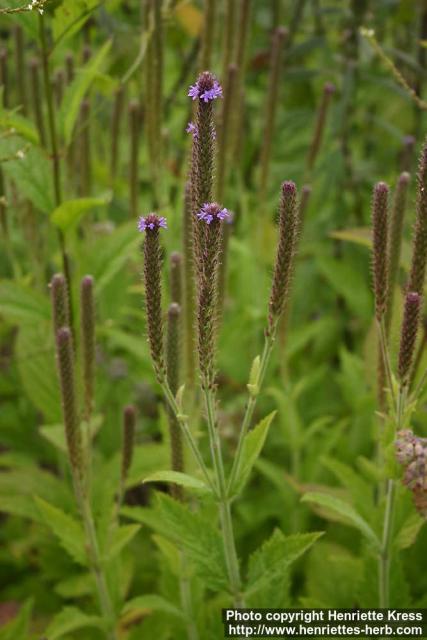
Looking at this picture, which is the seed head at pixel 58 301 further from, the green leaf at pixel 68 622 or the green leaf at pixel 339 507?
the green leaf at pixel 68 622

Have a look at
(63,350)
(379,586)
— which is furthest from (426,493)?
(63,350)

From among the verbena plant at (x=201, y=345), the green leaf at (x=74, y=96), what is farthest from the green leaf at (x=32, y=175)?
the green leaf at (x=74, y=96)

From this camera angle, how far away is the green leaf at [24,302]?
2.47 metres

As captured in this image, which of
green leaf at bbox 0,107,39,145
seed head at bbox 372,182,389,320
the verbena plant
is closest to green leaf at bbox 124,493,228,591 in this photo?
the verbena plant

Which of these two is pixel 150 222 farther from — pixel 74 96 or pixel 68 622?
pixel 68 622

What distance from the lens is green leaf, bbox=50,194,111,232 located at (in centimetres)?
221

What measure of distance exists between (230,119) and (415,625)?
1696mm

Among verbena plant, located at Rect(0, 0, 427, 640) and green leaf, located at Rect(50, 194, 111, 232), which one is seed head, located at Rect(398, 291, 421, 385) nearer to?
verbena plant, located at Rect(0, 0, 427, 640)

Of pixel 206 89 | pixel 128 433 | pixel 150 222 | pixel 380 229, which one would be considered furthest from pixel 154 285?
pixel 128 433

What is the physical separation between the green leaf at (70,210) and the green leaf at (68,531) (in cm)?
80

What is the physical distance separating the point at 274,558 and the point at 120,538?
1.95 ft

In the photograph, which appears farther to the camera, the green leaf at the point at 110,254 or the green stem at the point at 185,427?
the green leaf at the point at 110,254

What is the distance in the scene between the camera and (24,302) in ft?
8.14

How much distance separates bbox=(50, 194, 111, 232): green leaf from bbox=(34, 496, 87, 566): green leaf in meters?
0.80
